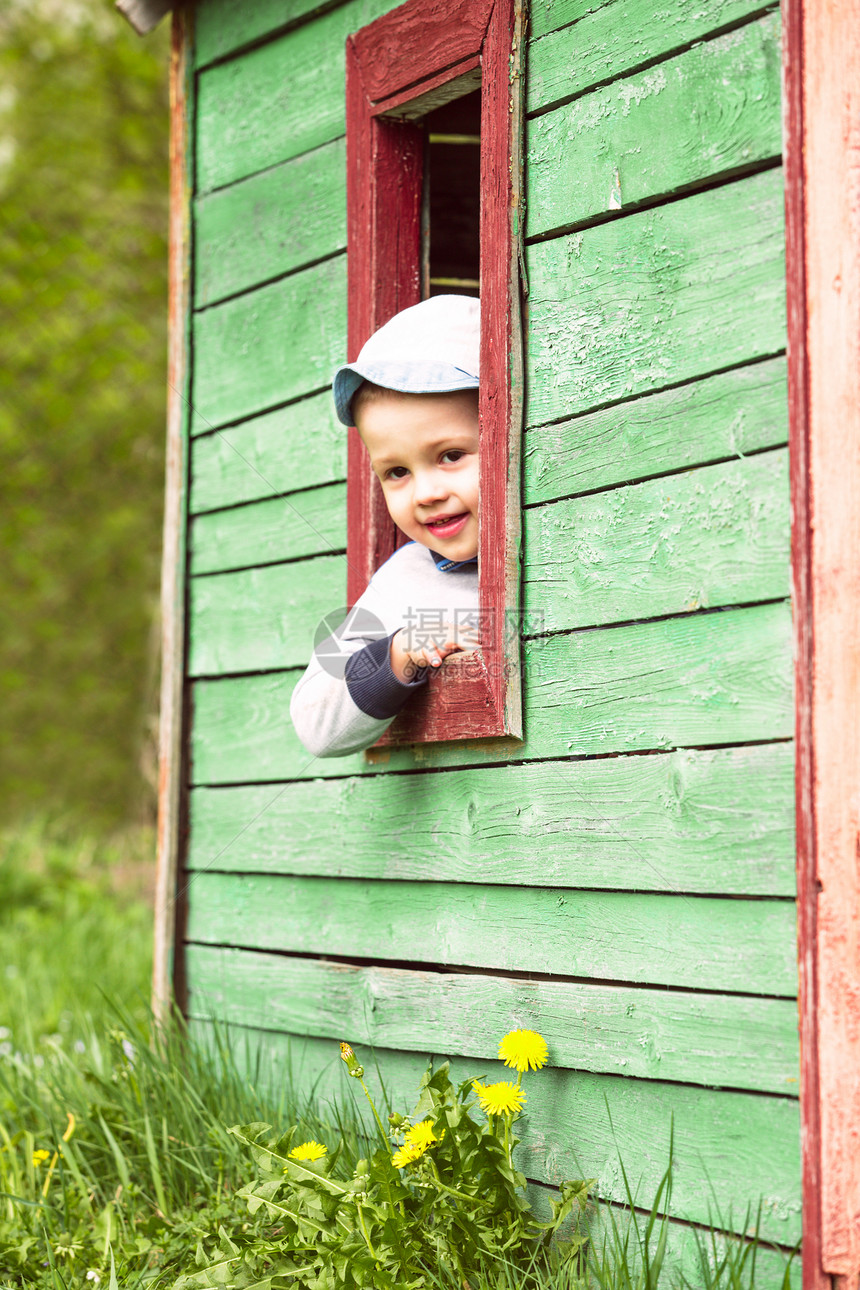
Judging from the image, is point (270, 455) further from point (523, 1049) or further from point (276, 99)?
point (523, 1049)

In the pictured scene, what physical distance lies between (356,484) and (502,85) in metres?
0.86

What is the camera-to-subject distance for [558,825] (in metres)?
2.26

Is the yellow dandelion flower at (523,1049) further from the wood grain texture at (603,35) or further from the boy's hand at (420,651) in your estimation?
the wood grain texture at (603,35)

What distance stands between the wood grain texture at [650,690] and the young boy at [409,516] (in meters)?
0.19

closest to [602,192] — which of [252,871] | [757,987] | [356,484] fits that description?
[356,484]

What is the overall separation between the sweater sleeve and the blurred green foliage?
5.80 m

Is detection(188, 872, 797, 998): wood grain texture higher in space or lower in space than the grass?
higher

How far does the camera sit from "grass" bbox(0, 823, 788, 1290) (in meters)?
1.98

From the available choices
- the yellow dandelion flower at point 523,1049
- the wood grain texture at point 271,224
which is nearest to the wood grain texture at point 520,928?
the yellow dandelion flower at point 523,1049

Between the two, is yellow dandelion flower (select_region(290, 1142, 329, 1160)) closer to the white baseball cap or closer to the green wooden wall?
the green wooden wall

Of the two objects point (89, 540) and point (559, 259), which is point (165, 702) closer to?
point (559, 259)

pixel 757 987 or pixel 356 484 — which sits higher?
pixel 356 484


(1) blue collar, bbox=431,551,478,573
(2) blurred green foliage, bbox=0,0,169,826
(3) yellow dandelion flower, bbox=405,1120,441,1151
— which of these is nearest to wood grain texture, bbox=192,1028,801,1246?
(3) yellow dandelion flower, bbox=405,1120,441,1151

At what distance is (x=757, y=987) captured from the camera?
6.15ft
